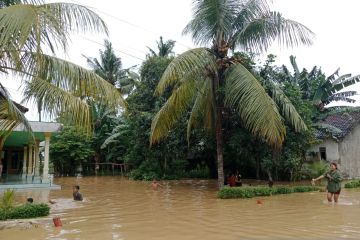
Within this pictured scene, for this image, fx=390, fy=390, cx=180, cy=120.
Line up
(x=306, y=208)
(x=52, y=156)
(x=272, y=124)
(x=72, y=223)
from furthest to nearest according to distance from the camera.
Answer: (x=52, y=156) → (x=272, y=124) → (x=306, y=208) → (x=72, y=223)

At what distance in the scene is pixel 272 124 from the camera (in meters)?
13.1

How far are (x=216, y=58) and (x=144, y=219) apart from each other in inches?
314

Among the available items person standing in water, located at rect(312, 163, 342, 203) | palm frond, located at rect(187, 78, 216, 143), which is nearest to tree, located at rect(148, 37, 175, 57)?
palm frond, located at rect(187, 78, 216, 143)

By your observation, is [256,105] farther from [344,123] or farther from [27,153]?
[27,153]

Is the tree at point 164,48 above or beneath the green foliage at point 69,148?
above

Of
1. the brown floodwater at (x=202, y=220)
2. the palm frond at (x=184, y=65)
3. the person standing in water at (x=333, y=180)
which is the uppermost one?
the palm frond at (x=184, y=65)

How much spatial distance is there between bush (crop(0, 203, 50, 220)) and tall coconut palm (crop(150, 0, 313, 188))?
5.72 m

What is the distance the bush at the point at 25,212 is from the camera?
9867mm

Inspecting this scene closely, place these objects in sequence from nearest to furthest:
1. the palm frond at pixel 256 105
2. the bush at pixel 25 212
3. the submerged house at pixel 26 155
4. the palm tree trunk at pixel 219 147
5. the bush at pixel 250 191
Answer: the bush at pixel 25 212, the palm frond at pixel 256 105, the bush at pixel 250 191, the palm tree trunk at pixel 219 147, the submerged house at pixel 26 155

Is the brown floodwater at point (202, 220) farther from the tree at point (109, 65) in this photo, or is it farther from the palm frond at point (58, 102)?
the tree at point (109, 65)

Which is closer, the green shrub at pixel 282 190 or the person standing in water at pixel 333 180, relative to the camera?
the person standing in water at pixel 333 180

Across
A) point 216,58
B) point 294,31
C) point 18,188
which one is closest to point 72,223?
point 216,58

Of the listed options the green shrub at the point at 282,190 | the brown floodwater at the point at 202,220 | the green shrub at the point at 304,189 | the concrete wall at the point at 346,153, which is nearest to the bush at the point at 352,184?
the green shrub at the point at 304,189

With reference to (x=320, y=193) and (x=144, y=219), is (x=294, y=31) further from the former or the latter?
(x=144, y=219)
